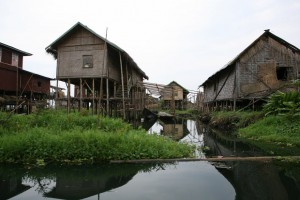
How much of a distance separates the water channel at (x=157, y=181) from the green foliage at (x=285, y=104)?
5.68 meters

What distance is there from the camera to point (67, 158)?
7.95 m

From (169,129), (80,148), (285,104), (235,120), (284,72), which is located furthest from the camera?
(284,72)

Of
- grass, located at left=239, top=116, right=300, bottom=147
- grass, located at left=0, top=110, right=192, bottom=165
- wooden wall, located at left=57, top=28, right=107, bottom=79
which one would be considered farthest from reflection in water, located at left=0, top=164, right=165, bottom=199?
wooden wall, located at left=57, top=28, right=107, bottom=79

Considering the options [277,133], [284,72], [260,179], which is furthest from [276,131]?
[284,72]

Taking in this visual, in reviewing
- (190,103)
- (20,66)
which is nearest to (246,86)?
(20,66)

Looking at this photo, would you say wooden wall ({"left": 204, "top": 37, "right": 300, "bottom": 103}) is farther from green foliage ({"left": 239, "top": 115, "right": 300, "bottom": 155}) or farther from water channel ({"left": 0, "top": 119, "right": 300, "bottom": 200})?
water channel ({"left": 0, "top": 119, "right": 300, "bottom": 200})

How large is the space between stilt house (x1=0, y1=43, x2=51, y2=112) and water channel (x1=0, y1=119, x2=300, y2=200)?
604 inches

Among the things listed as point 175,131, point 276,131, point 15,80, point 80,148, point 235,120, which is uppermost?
point 15,80

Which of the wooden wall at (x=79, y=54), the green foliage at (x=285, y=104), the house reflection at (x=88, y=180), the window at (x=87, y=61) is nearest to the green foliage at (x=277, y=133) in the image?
the green foliage at (x=285, y=104)

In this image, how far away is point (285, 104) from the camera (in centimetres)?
1251

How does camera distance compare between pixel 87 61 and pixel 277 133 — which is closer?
pixel 277 133

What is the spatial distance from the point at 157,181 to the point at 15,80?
22.8m

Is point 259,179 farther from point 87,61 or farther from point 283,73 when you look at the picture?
point 283,73

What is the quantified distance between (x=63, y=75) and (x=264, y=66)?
46.7 ft
